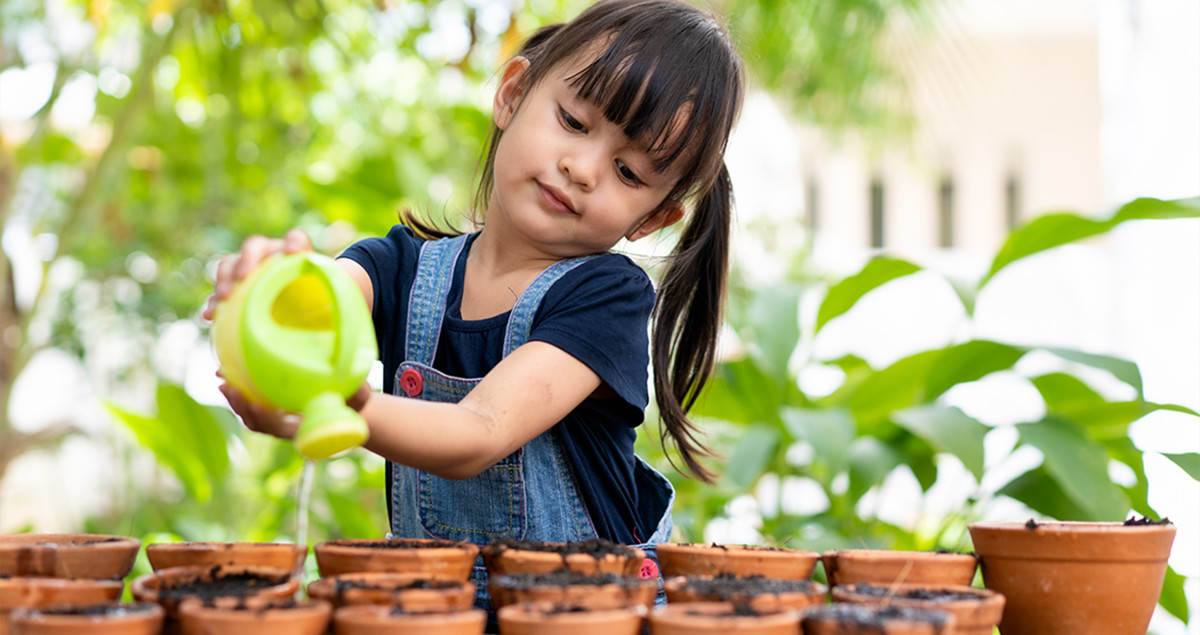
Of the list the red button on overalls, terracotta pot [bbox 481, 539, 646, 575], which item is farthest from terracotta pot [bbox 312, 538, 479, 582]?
the red button on overalls

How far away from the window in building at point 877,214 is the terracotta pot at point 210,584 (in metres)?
8.76

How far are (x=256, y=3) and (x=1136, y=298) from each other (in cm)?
245

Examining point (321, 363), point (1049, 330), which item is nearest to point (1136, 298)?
point (321, 363)

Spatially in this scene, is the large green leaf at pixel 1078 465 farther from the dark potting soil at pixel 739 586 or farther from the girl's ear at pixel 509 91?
the girl's ear at pixel 509 91

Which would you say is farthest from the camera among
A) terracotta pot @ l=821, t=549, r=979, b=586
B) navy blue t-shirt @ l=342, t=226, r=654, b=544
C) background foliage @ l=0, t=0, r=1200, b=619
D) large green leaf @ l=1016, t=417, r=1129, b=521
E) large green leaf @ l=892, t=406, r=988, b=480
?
background foliage @ l=0, t=0, r=1200, b=619

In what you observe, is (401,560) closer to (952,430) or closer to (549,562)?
(549,562)

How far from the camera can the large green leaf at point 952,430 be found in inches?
63.4

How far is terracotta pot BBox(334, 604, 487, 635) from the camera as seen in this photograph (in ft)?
1.99

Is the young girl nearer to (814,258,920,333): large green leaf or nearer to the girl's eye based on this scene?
the girl's eye

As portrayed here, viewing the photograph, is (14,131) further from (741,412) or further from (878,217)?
(878,217)

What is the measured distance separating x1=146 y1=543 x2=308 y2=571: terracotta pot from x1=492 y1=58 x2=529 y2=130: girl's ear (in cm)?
53

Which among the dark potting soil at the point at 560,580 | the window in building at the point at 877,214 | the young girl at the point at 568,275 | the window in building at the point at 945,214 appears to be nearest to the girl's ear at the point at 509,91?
the young girl at the point at 568,275

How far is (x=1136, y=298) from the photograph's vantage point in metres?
2.82

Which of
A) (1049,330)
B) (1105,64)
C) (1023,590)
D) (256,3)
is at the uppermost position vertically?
(256,3)
